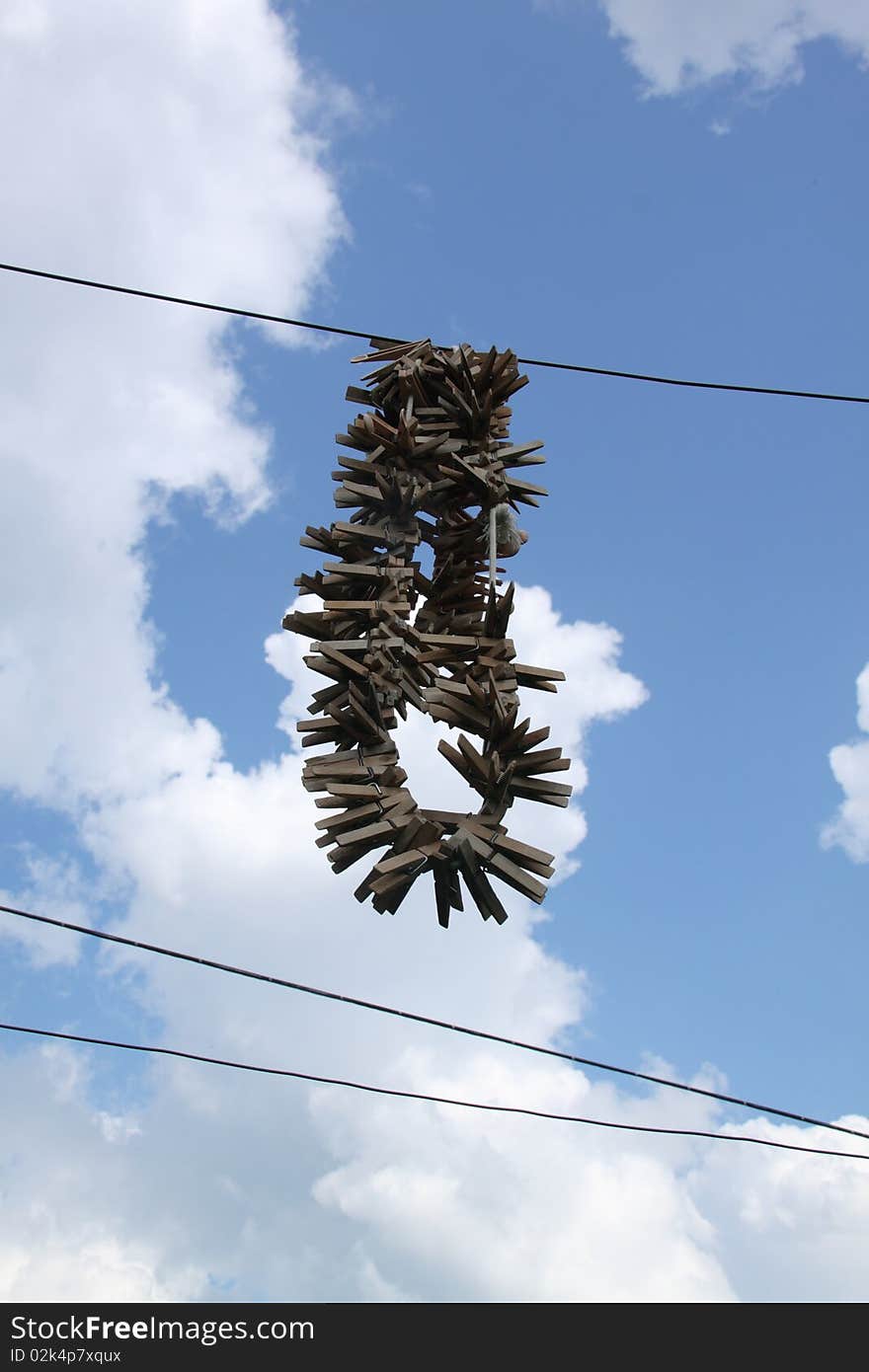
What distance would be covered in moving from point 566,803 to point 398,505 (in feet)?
4.02

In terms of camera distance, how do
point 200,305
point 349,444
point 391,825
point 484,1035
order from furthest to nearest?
point 200,305, point 349,444, point 484,1035, point 391,825

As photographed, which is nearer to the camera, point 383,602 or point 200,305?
point 383,602

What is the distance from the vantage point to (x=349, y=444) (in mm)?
5180

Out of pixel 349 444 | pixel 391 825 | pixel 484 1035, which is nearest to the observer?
pixel 391 825

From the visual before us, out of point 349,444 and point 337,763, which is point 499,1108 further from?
point 349,444

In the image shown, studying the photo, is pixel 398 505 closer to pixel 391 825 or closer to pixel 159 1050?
pixel 391 825

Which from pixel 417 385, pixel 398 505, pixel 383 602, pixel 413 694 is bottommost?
pixel 413 694

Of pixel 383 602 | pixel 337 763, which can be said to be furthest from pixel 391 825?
pixel 383 602

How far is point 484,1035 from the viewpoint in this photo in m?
4.78

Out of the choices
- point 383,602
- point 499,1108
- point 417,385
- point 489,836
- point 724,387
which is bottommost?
point 499,1108

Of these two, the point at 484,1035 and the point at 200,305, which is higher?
the point at 200,305

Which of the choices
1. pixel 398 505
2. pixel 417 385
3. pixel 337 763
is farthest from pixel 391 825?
pixel 417 385

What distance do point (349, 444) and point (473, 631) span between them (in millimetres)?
859

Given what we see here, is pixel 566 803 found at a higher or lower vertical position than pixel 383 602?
lower
